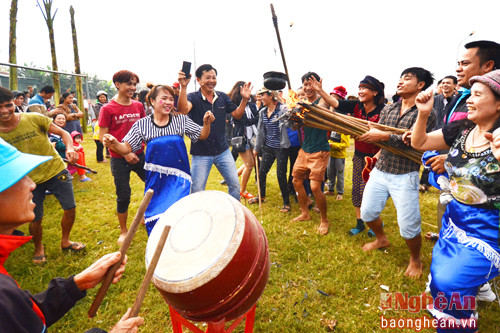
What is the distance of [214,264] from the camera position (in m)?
1.61

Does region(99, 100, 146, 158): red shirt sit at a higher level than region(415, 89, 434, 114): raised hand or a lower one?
lower

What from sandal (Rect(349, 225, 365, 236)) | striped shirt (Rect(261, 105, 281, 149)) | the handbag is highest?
striped shirt (Rect(261, 105, 281, 149))

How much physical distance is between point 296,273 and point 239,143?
12.3ft

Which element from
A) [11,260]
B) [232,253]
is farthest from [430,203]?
[11,260]

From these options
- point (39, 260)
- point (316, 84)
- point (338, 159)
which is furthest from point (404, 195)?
point (39, 260)

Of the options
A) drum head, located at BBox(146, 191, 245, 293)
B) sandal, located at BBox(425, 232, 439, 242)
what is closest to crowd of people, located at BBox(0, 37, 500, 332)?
drum head, located at BBox(146, 191, 245, 293)

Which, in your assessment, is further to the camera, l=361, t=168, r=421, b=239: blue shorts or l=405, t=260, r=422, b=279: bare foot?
l=405, t=260, r=422, b=279: bare foot

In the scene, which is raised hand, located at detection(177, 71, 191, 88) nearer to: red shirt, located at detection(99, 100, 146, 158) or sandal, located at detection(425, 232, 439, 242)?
red shirt, located at detection(99, 100, 146, 158)

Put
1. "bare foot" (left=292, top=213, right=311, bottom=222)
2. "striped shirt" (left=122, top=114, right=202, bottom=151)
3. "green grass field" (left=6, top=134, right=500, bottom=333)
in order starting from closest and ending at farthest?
"green grass field" (left=6, top=134, right=500, bottom=333), "striped shirt" (left=122, top=114, right=202, bottom=151), "bare foot" (left=292, top=213, right=311, bottom=222)

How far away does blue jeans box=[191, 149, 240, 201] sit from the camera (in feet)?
14.6

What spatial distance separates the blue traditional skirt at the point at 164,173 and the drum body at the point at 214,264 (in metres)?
1.52

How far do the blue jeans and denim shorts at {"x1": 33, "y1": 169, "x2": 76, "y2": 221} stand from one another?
1767 millimetres

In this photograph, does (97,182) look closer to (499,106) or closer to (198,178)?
(198,178)

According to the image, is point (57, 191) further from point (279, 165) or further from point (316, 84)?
point (316, 84)
